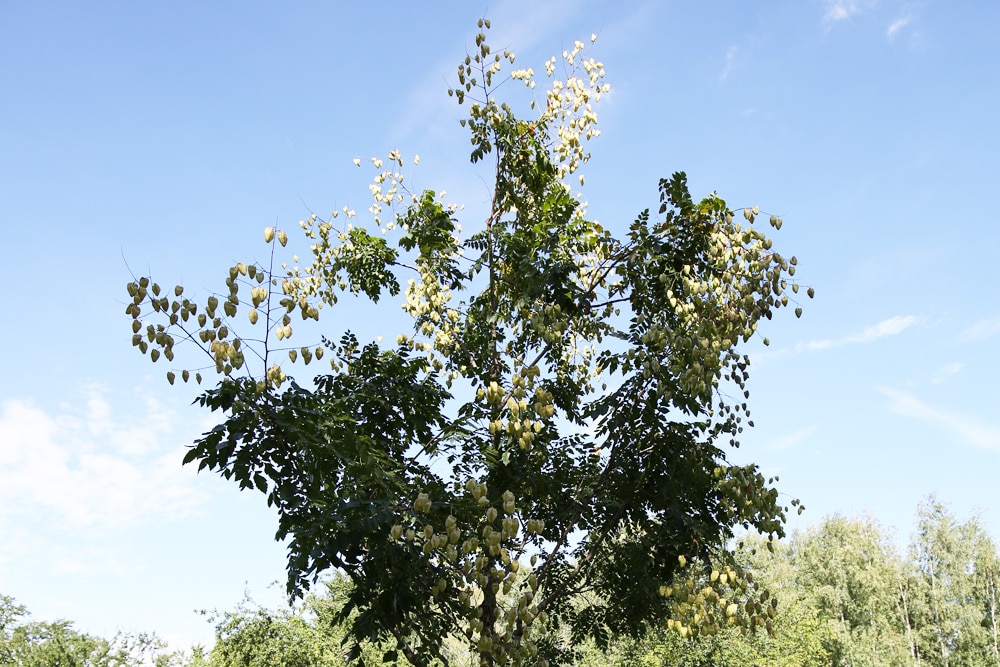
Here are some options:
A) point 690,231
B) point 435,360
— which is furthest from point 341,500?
point 690,231

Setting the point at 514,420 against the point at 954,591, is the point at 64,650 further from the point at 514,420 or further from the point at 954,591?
the point at 954,591

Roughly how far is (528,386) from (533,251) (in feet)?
5.65

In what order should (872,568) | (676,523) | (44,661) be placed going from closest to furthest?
1. (676,523)
2. (44,661)
3. (872,568)

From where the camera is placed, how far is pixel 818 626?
20.4 m

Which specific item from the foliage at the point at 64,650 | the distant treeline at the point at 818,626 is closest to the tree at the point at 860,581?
the distant treeline at the point at 818,626

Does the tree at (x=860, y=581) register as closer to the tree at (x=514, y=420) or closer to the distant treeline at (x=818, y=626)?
the distant treeline at (x=818, y=626)

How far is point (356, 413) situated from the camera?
7.74 metres

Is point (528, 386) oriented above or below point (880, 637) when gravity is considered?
below

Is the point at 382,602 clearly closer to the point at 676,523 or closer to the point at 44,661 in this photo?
the point at 676,523

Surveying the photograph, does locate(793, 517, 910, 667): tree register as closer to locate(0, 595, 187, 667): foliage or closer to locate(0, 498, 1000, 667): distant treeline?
locate(0, 498, 1000, 667): distant treeline

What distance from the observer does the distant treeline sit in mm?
19516

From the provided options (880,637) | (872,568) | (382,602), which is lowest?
(382,602)

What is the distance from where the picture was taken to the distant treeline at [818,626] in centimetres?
1952

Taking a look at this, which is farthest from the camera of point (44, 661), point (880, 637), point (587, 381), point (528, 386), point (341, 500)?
point (880, 637)
